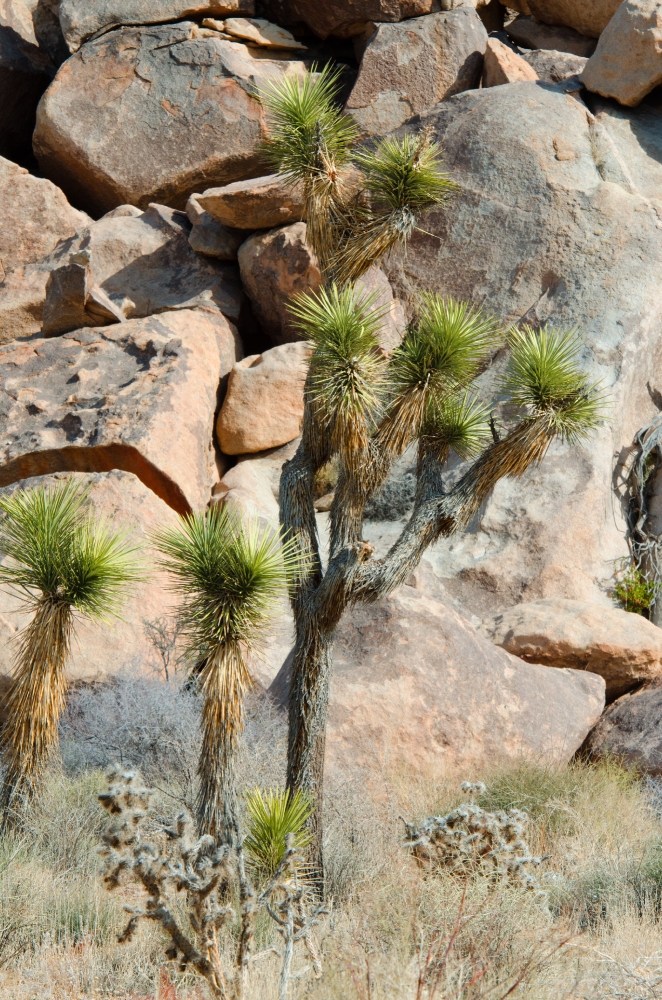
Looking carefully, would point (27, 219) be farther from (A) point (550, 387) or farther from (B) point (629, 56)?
(A) point (550, 387)

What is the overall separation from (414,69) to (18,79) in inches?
236

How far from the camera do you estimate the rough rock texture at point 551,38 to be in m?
14.4

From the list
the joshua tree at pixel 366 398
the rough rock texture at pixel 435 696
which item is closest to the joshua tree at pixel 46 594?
the joshua tree at pixel 366 398

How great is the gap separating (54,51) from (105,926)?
1381 centimetres

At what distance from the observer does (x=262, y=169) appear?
1325cm

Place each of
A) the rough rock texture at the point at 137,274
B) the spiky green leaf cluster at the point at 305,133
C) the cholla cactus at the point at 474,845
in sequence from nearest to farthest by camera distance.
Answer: the cholla cactus at the point at 474,845 → the spiky green leaf cluster at the point at 305,133 → the rough rock texture at the point at 137,274

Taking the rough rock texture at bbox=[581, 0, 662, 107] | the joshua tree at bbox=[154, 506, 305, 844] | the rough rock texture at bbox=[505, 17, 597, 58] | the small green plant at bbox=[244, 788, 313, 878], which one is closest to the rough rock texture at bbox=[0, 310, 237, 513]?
the joshua tree at bbox=[154, 506, 305, 844]

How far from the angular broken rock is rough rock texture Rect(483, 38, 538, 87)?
311cm

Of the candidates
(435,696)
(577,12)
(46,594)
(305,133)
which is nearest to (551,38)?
(577,12)

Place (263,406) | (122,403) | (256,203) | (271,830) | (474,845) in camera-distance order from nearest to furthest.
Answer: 1. (271,830)
2. (474,845)
3. (122,403)
4. (263,406)
5. (256,203)

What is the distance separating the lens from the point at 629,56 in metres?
11.8

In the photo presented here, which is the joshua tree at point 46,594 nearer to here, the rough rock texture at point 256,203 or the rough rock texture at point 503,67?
the rough rock texture at point 256,203

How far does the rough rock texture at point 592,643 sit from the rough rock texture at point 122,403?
10.8 ft

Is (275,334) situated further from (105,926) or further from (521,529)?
(105,926)
